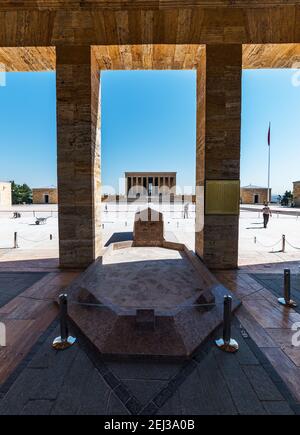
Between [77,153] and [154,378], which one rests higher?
[77,153]

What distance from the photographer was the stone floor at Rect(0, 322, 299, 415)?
8.66ft

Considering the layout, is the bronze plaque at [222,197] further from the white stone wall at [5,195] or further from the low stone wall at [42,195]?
the low stone wall at [42,195]

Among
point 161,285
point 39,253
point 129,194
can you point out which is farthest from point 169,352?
point 129,194

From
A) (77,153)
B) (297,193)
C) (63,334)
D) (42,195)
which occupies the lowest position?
(63,334)

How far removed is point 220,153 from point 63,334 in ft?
23.0

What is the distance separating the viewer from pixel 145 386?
2953mm

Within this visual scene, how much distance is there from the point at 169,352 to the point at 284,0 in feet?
34.9

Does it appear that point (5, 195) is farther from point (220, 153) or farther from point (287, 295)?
point (287, 295)

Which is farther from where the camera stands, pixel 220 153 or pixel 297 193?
pixel 297 193

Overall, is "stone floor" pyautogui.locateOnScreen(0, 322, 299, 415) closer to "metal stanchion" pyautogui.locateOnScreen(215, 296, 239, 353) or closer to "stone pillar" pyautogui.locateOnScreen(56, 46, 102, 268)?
"metal stanchion" pyautogui.locateOnScreen(215, 296, 239, 353)

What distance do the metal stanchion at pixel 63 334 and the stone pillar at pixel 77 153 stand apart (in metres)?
4.32

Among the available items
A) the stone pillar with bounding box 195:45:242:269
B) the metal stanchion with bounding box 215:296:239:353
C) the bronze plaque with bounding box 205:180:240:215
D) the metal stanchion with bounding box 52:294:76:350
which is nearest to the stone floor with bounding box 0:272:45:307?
the metal stanchion with bounding box 52:294:76:350

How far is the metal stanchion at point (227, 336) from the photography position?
363cm

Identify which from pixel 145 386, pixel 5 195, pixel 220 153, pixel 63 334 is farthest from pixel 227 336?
pixel 5 195
